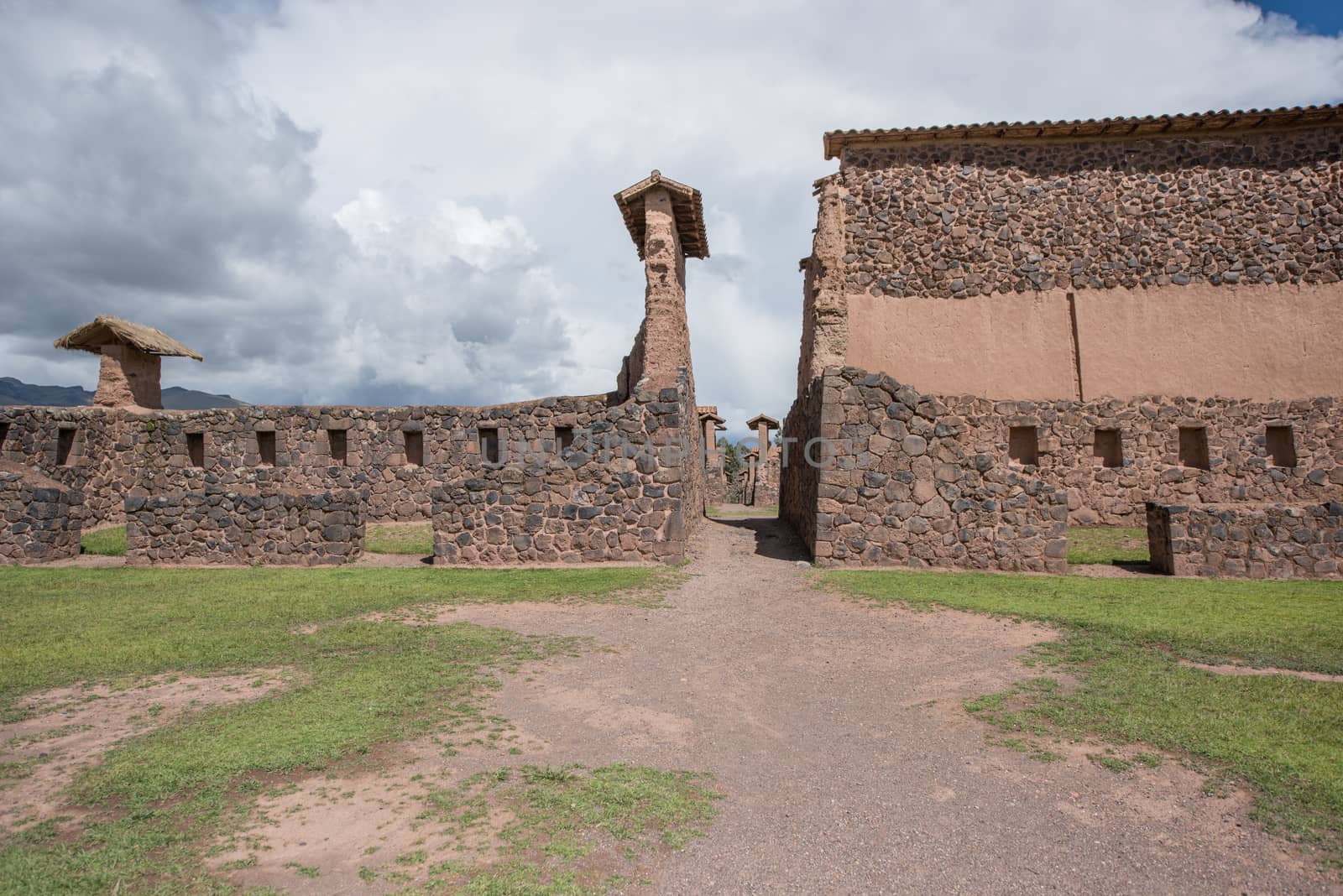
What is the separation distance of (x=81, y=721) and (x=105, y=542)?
1333 centimetres

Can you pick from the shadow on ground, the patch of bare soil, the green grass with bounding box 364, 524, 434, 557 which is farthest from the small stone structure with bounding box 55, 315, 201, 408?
the patch of bare soil

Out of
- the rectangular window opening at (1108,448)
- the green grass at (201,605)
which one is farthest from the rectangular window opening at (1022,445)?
the green grass at (201,605)

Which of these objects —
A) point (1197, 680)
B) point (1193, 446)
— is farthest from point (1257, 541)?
point (1197, 680)

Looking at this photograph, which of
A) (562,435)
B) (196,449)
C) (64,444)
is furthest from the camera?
(196,449)

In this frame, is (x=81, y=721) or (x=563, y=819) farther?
(x=81, y=721)

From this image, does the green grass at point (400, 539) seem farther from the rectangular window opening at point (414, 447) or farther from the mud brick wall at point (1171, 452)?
the mud brick wall at point (1171, 452)

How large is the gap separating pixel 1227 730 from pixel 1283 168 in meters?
18.3

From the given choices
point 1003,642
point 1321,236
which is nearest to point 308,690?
point 1003,642

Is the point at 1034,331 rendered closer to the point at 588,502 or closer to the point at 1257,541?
the point at 1257,541

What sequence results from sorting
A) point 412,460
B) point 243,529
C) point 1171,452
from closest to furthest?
1. point 243,529
2. point 1171,452
3. point 412,460

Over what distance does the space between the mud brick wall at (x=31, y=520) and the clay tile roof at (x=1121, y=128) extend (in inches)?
693

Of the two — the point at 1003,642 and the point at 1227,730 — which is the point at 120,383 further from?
the point at 1227,730

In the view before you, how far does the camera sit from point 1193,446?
634 inches

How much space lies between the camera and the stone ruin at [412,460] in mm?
11852
